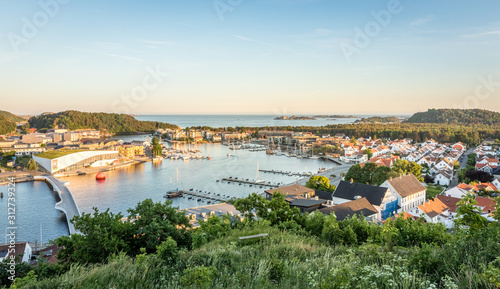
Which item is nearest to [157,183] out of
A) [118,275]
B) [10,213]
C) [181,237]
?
[10,213]

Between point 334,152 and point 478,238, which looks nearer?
point 478,238

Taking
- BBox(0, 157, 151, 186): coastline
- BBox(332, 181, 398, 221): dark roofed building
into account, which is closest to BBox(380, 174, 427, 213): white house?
BBox(332, 181, 398, 221): dark roofed building

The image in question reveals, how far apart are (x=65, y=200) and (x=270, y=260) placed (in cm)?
1360

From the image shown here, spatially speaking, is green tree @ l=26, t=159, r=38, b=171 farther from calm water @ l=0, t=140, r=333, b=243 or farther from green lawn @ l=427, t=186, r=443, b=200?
green lawn @ l=427, t=186, r=443, b=200

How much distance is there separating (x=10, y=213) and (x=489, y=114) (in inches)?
2794

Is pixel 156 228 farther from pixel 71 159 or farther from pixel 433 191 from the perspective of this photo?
pixel 71 159

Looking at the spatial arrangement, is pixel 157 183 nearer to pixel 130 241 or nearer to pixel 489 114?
pixel 130 241

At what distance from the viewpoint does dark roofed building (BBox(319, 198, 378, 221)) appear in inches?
309

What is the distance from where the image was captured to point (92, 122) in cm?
5712

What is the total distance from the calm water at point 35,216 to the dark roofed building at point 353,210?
8.51 metres

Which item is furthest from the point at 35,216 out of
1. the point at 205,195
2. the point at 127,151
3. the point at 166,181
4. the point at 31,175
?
the point at 127,151

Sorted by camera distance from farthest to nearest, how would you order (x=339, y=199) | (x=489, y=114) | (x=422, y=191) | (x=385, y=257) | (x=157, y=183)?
1. (x=489, y=114)
2. (x=157, y=183)
3. (x=422, y=191)
4. (x=339, y=199)
5. (x=385, y=257)

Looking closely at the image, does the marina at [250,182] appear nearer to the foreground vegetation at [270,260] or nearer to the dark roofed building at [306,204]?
the dark roofed building at [306,204]

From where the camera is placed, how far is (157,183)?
58.3ft
